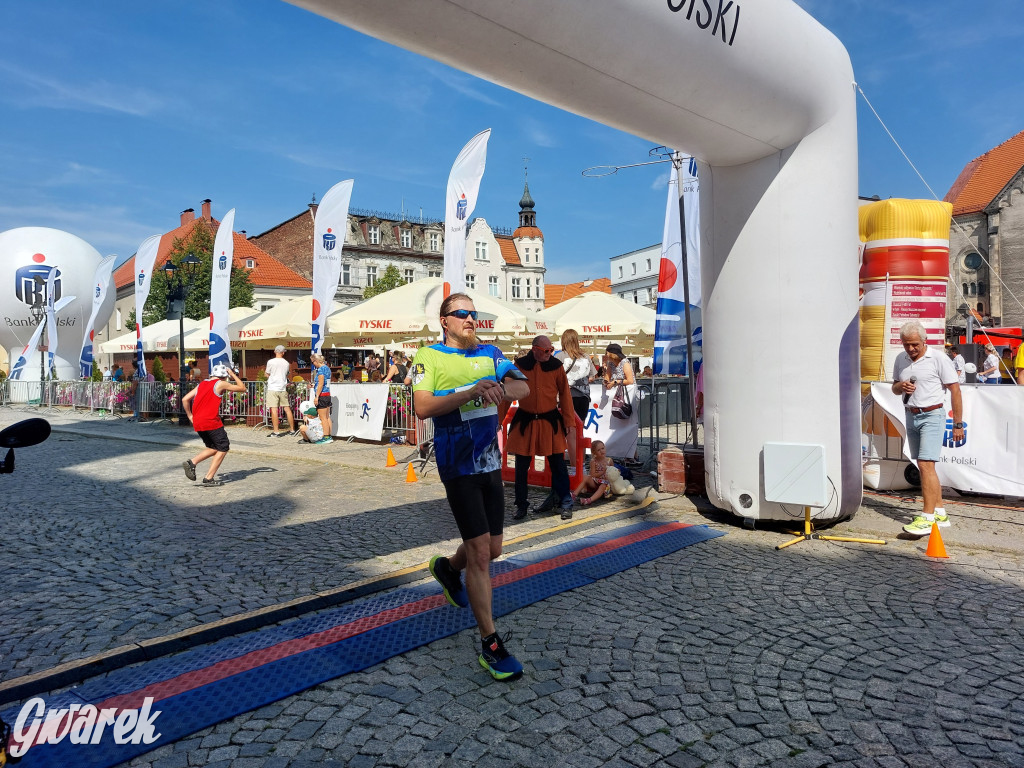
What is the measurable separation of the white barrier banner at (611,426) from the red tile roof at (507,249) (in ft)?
204

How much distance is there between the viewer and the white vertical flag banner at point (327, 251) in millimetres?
13586

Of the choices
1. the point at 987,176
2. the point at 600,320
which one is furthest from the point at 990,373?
the point at 987,176

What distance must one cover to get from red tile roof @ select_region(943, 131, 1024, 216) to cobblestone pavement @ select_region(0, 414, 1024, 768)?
2121 inches

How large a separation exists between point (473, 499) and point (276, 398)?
1297 centimetres

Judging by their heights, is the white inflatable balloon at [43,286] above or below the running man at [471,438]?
above

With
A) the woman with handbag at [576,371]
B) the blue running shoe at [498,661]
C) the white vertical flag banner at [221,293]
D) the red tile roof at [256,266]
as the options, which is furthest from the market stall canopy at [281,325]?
the red tile roof at [256,266]

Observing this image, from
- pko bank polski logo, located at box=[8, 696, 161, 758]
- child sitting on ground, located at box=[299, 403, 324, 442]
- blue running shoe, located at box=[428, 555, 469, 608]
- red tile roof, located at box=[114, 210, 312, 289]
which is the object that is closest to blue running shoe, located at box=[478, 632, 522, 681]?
blue running shoe, located at box=[428, 555, 469, 608]

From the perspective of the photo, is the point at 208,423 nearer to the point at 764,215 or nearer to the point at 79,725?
the point at 79,725

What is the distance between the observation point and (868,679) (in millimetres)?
3320

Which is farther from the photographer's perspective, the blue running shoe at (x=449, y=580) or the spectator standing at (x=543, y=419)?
the spectator standing at (x=543, y=419)

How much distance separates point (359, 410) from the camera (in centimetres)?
1376

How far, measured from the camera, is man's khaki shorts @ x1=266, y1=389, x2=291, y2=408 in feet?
50.6

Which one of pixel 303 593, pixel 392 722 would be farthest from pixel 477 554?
pixel 303 593

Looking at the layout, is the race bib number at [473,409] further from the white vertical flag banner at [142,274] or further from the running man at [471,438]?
the white vertical flag banner at [142,274]
